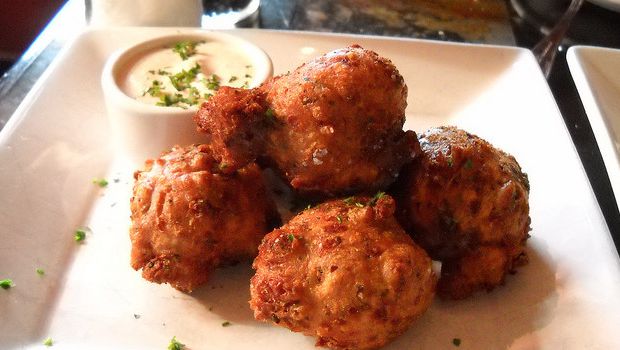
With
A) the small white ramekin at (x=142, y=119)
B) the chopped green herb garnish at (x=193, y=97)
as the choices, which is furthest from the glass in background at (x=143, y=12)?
the chopped green herb garnish at (x=193, y=97)

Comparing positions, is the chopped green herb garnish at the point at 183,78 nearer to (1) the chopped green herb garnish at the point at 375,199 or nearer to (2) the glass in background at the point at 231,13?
(1) the chopped green herb garnish at the point at 375,199

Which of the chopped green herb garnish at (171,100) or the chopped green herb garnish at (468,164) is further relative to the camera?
the chopped green herb garnish at (171,100)

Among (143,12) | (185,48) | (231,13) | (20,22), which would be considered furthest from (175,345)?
(20,22)

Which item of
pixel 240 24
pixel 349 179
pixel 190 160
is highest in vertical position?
pixel 349 179

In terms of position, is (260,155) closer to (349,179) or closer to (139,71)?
(349,179)

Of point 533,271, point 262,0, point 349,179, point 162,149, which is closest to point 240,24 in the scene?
point 262,0

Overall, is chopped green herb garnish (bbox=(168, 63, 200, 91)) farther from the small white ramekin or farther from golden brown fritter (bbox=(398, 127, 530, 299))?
golden brown fritter (bbox=(398, 127, 530, 299))

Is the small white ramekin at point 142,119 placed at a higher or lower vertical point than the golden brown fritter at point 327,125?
lower

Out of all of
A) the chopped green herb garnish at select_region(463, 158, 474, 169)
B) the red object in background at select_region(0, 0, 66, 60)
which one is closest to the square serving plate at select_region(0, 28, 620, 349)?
the chopped green herb garnish at select_region(463, 158, 474, 169)
